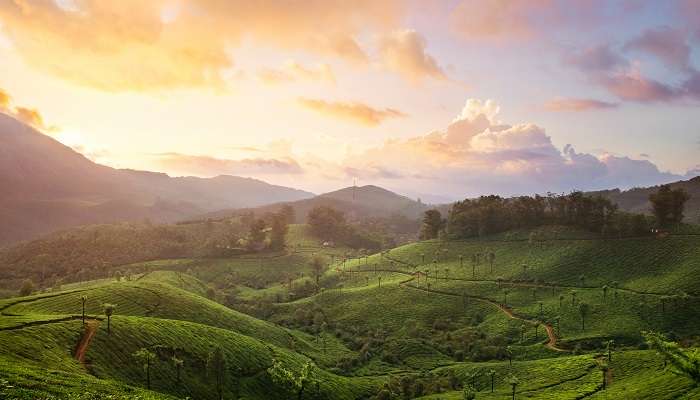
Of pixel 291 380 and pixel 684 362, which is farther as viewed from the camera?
pixel 291 380

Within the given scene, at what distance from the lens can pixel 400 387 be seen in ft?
392

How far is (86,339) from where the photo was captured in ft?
285

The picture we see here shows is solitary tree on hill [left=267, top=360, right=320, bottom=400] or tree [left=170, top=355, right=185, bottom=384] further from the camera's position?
solitary tree on hill [left=267, top=360, right=320, bottom=400]

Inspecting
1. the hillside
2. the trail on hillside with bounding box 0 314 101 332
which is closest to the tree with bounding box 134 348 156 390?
the hillside

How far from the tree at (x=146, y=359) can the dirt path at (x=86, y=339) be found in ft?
29.2

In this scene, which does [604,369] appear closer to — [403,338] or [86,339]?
[403,338]

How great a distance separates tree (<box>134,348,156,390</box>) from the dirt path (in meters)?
8.90

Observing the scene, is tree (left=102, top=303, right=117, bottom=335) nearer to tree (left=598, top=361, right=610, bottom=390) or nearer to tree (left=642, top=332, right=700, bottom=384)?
tree (left=642, top=332, right=700, bottom=384)

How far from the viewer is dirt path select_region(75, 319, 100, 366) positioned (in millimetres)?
80688

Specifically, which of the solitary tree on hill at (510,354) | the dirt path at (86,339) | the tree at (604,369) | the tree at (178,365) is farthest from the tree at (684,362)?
the dirt path at (86,339)

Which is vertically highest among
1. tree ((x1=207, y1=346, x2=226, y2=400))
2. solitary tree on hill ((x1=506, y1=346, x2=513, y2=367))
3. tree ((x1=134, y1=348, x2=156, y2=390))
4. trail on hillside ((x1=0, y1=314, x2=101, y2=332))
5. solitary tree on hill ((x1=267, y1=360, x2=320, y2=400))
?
trail on hillside ((x1=0, y1=314, x2=101, y2=332))

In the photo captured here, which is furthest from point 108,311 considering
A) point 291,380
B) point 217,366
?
point 291,380

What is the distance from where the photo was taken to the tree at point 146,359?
8250cm

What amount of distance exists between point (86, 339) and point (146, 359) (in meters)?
12.4
